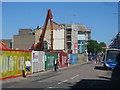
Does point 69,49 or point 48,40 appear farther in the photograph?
point 69,49

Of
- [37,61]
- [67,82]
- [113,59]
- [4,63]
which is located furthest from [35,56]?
[113,59]

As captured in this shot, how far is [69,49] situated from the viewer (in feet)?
316

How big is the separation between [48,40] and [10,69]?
6883 centimetres

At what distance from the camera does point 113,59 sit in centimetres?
3331

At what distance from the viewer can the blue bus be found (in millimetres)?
32650

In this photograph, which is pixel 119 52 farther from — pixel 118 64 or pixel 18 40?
pixel 18 40

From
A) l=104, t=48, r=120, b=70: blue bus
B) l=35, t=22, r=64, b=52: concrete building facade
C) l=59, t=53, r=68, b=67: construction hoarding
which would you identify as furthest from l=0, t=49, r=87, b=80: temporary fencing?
l=35, t=22, r=64, b=52: concrete building facade

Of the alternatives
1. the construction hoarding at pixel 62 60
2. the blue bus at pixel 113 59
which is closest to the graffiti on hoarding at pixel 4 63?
the blue bus at pixel 113 59

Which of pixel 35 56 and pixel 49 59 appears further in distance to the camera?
pixel 49 59

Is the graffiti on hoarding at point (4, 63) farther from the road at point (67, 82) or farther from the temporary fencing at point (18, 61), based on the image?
the road at point (67, 82)

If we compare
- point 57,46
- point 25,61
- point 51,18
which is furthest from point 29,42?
Result: point 25,61

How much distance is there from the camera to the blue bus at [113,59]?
107 feet

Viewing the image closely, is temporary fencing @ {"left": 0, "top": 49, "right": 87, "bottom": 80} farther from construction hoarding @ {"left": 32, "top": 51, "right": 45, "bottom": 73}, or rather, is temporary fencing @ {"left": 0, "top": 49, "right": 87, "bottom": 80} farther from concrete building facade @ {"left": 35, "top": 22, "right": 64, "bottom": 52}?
concrete building facade @ {"left": 35, "top": 22, "right": 64, "bottom": 52}

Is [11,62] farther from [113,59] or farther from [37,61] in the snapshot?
[113,59]
